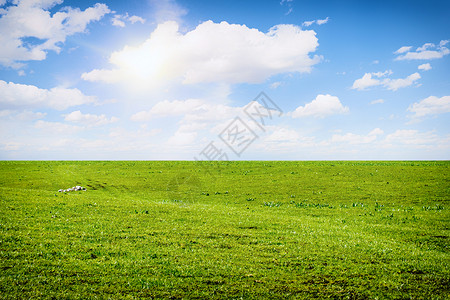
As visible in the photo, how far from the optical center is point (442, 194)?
34594 millimetres

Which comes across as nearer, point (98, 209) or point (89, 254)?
point (89, 254)

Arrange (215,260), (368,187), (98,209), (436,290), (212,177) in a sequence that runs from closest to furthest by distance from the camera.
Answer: (436,290) < (215,260) < (98,209) < (368,187) < (212,177)

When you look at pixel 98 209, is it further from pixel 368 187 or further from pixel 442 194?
pixel 442 194

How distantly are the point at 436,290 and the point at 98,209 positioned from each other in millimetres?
23853

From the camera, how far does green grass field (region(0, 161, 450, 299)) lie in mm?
11031

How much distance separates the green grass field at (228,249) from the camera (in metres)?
11.0

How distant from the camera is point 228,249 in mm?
15562

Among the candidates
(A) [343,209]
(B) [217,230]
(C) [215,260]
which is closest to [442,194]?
(A) [343,209]

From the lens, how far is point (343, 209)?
29641 millimetres

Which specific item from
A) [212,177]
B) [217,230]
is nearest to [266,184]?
[212,177]

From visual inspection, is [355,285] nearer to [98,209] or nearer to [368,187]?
[98,209]

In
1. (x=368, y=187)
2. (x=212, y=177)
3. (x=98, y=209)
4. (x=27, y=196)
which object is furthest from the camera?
(x=212, y=177)

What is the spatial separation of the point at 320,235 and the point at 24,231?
64.7 feet

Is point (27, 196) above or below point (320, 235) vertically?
above
